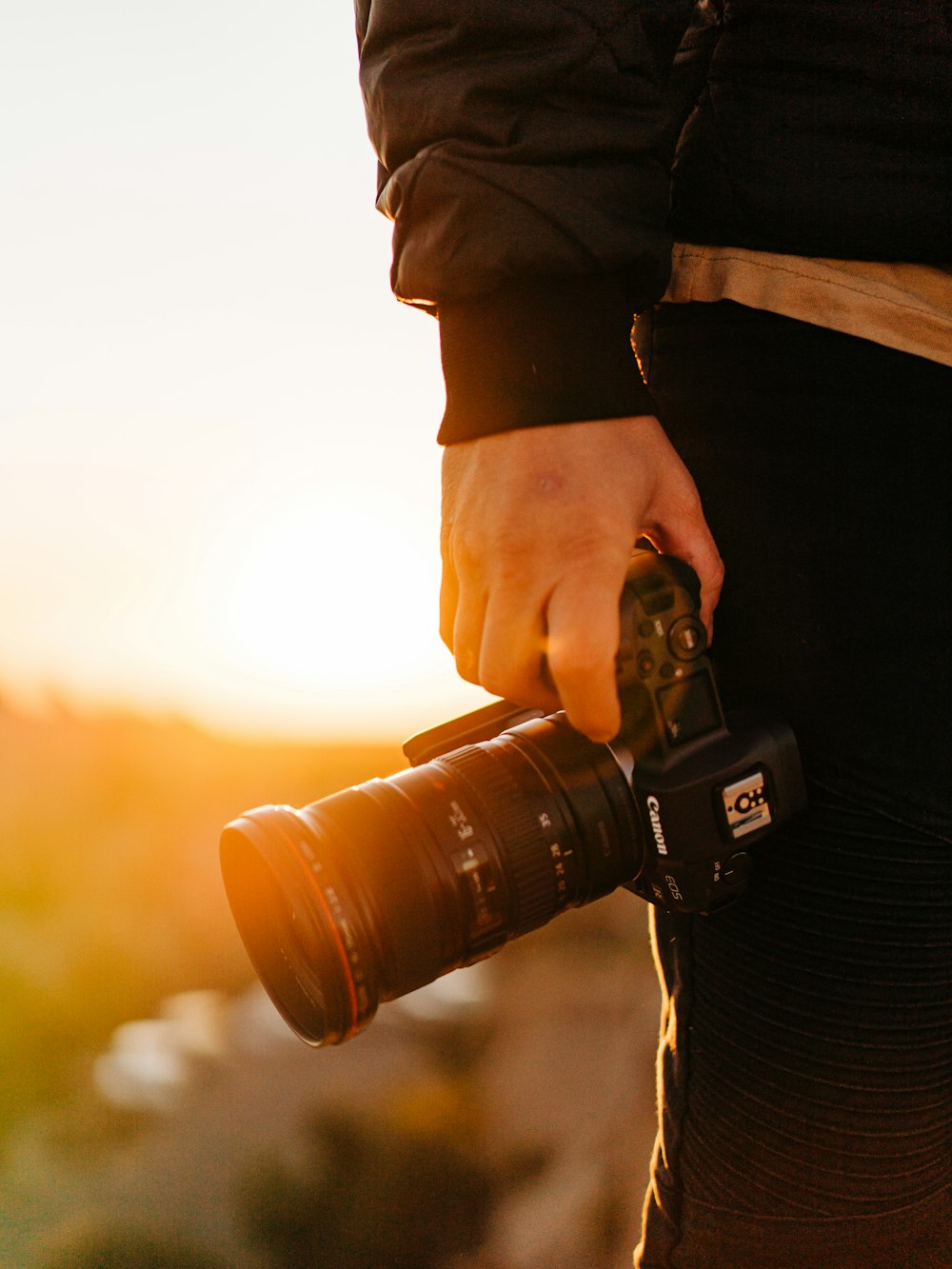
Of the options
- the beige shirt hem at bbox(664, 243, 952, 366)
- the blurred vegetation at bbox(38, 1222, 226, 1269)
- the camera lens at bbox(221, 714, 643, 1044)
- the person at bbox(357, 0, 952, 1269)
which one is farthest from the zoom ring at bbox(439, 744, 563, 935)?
the blurred vegetation at bbox(38, 1222, 226, 1269)

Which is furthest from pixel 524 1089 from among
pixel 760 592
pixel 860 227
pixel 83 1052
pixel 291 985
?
pixel 860 227

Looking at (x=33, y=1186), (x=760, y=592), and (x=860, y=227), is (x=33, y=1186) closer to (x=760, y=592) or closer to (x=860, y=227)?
(x=760, y=592)

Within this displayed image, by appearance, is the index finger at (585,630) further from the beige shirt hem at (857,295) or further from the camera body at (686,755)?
the beige shirt hem at (857,295)

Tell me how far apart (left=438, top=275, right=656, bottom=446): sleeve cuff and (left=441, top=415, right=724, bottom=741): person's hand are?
0.01 metres

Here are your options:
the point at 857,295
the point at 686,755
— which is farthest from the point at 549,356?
the point at 686,755

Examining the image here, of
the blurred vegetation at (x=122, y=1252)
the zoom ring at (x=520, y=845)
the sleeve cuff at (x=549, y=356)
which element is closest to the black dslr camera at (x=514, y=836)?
the zoom ring at (x=520, y=845)

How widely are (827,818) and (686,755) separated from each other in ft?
0.38

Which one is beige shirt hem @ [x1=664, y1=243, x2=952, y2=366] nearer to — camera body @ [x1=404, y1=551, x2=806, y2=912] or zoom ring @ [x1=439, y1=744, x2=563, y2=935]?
camera body @ [x1=404, y1=551, x2=806, y2=912]

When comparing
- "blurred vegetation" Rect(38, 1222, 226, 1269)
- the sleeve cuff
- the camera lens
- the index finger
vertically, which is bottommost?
"blurred vegetation" Rect(38, 1222, 226, 1269)

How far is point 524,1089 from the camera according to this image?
1.68 metres

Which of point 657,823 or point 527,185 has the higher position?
point 527,185

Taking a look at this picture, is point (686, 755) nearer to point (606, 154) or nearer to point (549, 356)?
point (549, 356)

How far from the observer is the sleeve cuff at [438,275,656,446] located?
2.29ft

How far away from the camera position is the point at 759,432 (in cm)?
74
